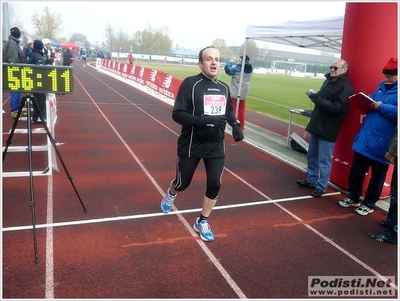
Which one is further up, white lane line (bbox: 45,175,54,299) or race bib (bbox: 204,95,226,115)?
race bib (bbox: 204,95,226,115)

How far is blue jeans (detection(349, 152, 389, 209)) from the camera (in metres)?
4.41

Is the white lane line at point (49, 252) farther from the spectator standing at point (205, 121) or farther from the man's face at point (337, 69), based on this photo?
the man's face at point (337, 69)

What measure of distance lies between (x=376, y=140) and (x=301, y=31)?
3.91 meters

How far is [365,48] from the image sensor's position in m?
4.77

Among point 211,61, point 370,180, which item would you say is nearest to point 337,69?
point 370,180

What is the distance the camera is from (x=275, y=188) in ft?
17.9

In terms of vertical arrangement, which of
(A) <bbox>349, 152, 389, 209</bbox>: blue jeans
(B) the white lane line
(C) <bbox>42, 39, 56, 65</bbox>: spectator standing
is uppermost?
(C) <bbox>42, 39, 56, 65</bbox>: spectator standing

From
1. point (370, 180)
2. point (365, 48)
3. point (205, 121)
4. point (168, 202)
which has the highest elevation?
point (365, 48)

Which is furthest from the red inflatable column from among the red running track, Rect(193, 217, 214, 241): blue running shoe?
Rect(193, 217, 214, 241): blue running shoe

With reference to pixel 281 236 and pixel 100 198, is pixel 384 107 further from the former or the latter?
pixel 100 198

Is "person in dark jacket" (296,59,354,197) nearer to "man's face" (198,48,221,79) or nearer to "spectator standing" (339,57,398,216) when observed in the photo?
"spectator standing" (339,57,398,216)

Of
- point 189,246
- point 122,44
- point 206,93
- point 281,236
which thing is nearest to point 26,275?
point 189,246

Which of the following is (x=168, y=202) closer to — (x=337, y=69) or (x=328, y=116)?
(x=328, y=116)

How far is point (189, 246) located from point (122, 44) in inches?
3764
